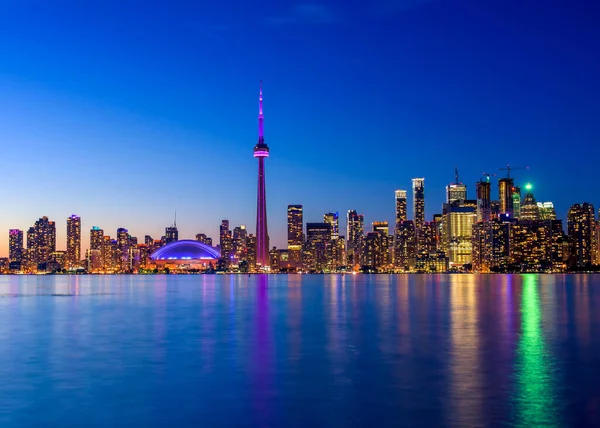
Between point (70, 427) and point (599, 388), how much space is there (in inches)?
698

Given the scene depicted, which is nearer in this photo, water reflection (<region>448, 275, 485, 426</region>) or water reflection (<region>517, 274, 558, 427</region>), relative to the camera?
water reflection (<region>517, 274, 558, 427</region>)

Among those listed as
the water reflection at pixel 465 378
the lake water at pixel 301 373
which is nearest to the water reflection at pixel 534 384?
the lake water at pixel 301 373

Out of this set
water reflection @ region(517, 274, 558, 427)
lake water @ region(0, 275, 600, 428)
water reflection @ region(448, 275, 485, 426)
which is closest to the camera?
water reflection @ region(517, 274, 558, 427)

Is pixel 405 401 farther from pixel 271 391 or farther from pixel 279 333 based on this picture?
pixel 279 333

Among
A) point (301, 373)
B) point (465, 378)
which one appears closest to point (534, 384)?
point (465, 378)

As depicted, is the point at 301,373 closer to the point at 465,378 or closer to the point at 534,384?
the point at 465,378

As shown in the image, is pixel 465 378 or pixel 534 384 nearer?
pixel 534 384

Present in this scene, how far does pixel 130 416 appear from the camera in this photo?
825 inches

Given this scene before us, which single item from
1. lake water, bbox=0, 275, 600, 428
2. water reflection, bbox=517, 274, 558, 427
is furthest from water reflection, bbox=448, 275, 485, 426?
water reflection, bbox=517, 274, 558, 427

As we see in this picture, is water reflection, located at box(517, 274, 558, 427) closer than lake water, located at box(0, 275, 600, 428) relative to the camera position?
Yes

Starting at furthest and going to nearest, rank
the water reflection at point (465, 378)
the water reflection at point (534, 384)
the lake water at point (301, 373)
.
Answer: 1. the lake water at point (301, 373)
2. the water reflection at point (465, 378)
3. the water reflection at point (534, 384)

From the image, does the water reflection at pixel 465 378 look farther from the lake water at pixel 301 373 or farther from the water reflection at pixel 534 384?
the water reflection at pixel 534 384

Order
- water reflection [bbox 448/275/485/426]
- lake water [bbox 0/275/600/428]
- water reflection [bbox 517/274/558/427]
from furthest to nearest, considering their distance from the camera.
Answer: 1. lake water [bbox 0/275/600/428]
2. water reflection [bbox 448/275/485/426]
3. water reflection [bbox 517/274/558/427]

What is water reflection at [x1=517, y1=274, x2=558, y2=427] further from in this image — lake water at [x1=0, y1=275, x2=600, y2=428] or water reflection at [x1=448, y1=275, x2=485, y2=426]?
water reflection at [x1=448, y1=275, x2=485, y2=426]
